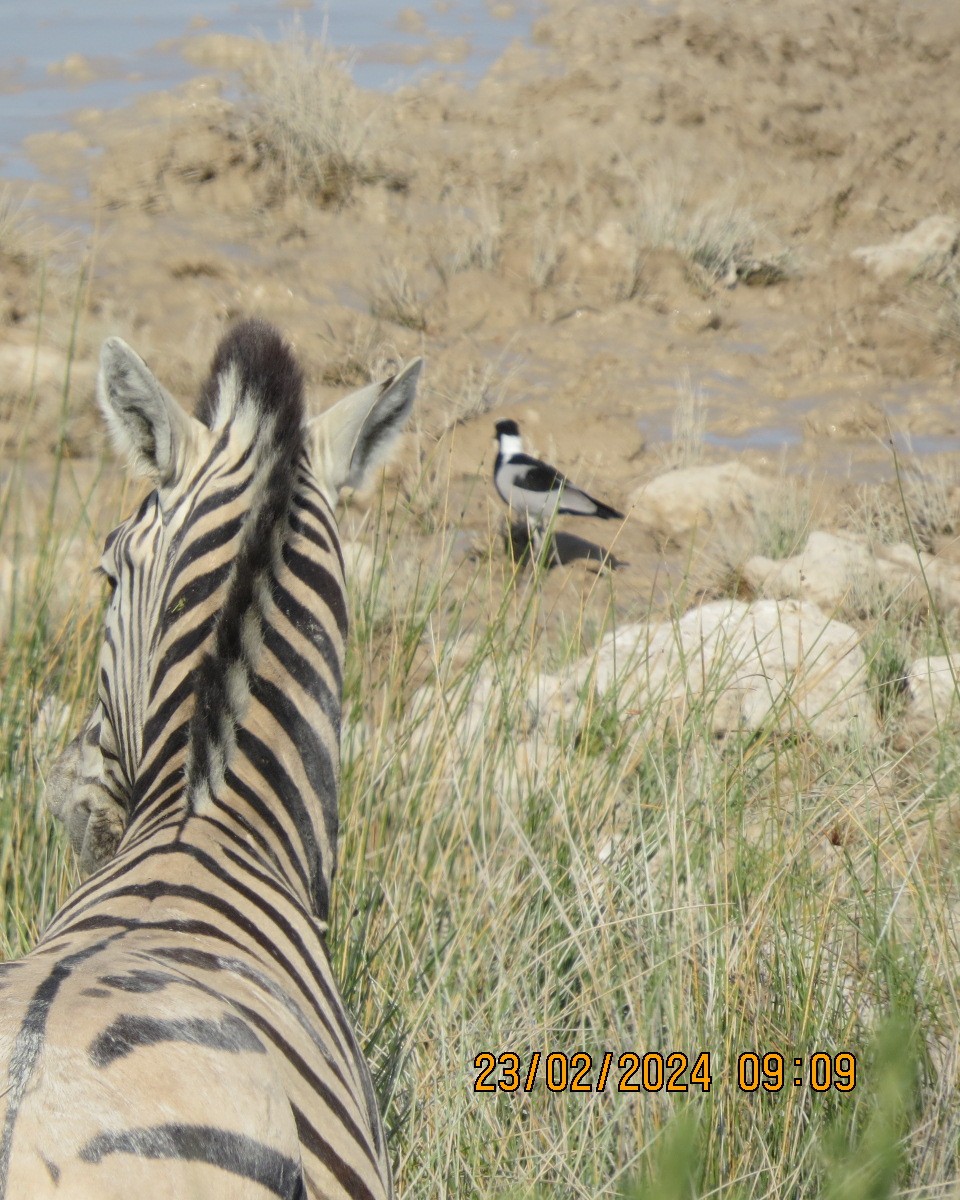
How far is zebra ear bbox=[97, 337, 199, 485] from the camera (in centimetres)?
204

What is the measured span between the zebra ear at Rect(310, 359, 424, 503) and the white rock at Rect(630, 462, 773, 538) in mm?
4718

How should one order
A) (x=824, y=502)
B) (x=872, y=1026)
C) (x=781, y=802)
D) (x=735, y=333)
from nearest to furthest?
(x=872, y=1026)
(x=781, y=802)
(x=824, y=502)
(x=735, y=333)

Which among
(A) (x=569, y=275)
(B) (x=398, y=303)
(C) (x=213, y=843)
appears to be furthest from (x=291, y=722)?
(A) (x=569, y=275)

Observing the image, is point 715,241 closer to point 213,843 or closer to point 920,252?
point 920,252

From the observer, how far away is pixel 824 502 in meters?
7.09

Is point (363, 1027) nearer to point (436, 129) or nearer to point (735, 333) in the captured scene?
point (735, 333)

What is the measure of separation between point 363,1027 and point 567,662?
1251mm

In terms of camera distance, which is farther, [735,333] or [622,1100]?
[735,333]

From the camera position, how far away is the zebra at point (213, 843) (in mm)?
1194

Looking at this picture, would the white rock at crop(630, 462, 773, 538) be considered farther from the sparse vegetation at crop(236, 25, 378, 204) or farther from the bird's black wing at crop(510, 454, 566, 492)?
the sparse vegetation at crop(236, 25, 378, 204)

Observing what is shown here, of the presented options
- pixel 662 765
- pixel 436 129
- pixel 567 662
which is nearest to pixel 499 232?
pixel 436 129
